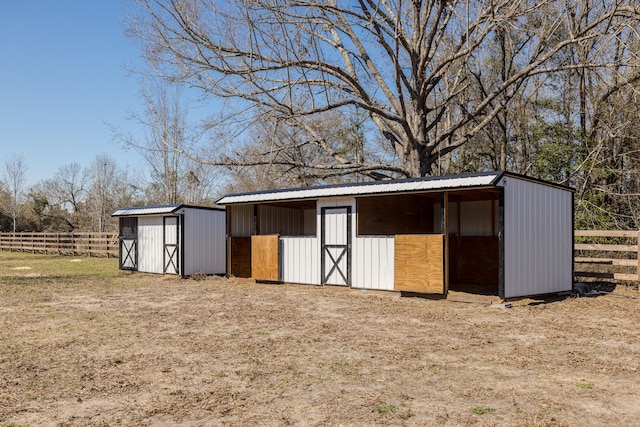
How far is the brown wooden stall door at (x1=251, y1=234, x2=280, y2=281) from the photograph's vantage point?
13.5 metres

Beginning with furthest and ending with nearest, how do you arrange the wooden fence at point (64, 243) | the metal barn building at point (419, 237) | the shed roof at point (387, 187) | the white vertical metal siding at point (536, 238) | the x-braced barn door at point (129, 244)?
the wooden fence at point (64, 243), the x-braced barn door at point (129, 244), the metal barn building at point (419, 237), the white vertical metal siding at point (536, 238), the shed roof at point (387, 187)

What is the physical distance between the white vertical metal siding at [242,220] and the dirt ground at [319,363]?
532 centimetres

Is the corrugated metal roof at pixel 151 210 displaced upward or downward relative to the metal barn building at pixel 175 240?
upward

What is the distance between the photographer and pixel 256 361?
549 cm

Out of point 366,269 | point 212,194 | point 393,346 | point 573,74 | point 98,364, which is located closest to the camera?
point 98,364

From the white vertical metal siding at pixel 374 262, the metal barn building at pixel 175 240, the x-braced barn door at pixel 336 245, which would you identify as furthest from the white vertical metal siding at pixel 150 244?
the white vertical metal siding at pixel 374 262

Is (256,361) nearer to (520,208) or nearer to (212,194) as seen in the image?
(520,208)

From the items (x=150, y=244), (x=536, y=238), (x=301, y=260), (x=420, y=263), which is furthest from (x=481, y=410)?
(x=150, y=244)

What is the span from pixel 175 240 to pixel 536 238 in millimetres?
10774

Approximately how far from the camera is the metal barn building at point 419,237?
9.91 m

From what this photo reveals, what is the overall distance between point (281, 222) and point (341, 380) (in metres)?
11.1

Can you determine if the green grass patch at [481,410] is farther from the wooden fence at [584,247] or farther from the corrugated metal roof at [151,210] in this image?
the corrugated metal roof at [151,210]

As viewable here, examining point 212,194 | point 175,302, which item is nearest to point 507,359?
point 175,302

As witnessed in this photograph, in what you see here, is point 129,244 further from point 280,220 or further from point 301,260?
point 301,260
